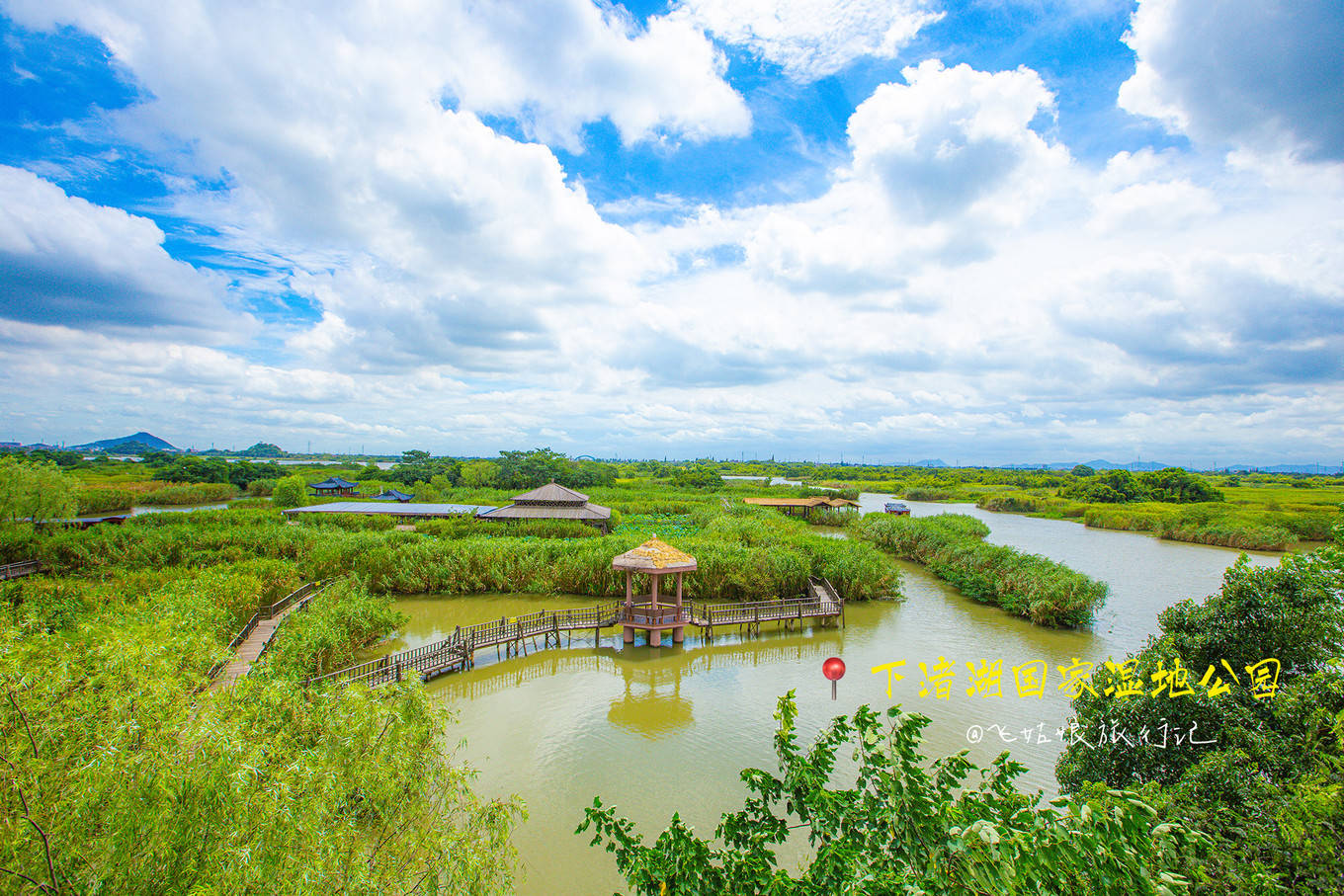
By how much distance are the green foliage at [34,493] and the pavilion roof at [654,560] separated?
34908 mm

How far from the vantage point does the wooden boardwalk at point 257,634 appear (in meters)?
12.9

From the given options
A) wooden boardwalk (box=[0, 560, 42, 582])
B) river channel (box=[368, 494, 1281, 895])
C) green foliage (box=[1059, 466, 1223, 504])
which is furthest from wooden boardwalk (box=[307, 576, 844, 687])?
green foliage (box=[1059, 466, 1223, 504])

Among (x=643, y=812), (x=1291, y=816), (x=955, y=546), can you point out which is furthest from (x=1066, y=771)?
(x=955, y=546)

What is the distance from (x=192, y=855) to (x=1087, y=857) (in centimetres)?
617

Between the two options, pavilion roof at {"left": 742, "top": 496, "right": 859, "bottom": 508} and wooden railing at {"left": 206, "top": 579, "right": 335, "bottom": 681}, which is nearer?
wooden railing at {"left": 206, "top": 579, "right": 335, "bottom": 681}

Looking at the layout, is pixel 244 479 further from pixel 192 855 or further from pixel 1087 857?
pixel 1087 857

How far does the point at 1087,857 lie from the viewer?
3.30 metres

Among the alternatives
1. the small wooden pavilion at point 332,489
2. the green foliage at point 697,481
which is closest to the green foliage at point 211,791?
the small wooden pavilion at point 332,489

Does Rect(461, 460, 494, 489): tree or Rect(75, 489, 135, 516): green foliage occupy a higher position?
Rect(461, 460, 494, 489): tree

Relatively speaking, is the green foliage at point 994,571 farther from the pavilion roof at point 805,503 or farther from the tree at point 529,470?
the tree at point 529,470

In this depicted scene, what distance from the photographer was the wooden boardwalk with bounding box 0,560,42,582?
2097cm

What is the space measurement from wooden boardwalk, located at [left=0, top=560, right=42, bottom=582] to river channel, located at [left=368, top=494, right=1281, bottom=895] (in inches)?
587

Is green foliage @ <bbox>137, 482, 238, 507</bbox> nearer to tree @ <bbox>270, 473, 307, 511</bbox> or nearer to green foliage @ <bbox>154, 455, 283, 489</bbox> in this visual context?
green foliage @ <bbox>154, 455, 283, 489</bbox>

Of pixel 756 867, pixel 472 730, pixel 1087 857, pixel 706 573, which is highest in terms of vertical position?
pixel 1087 857
